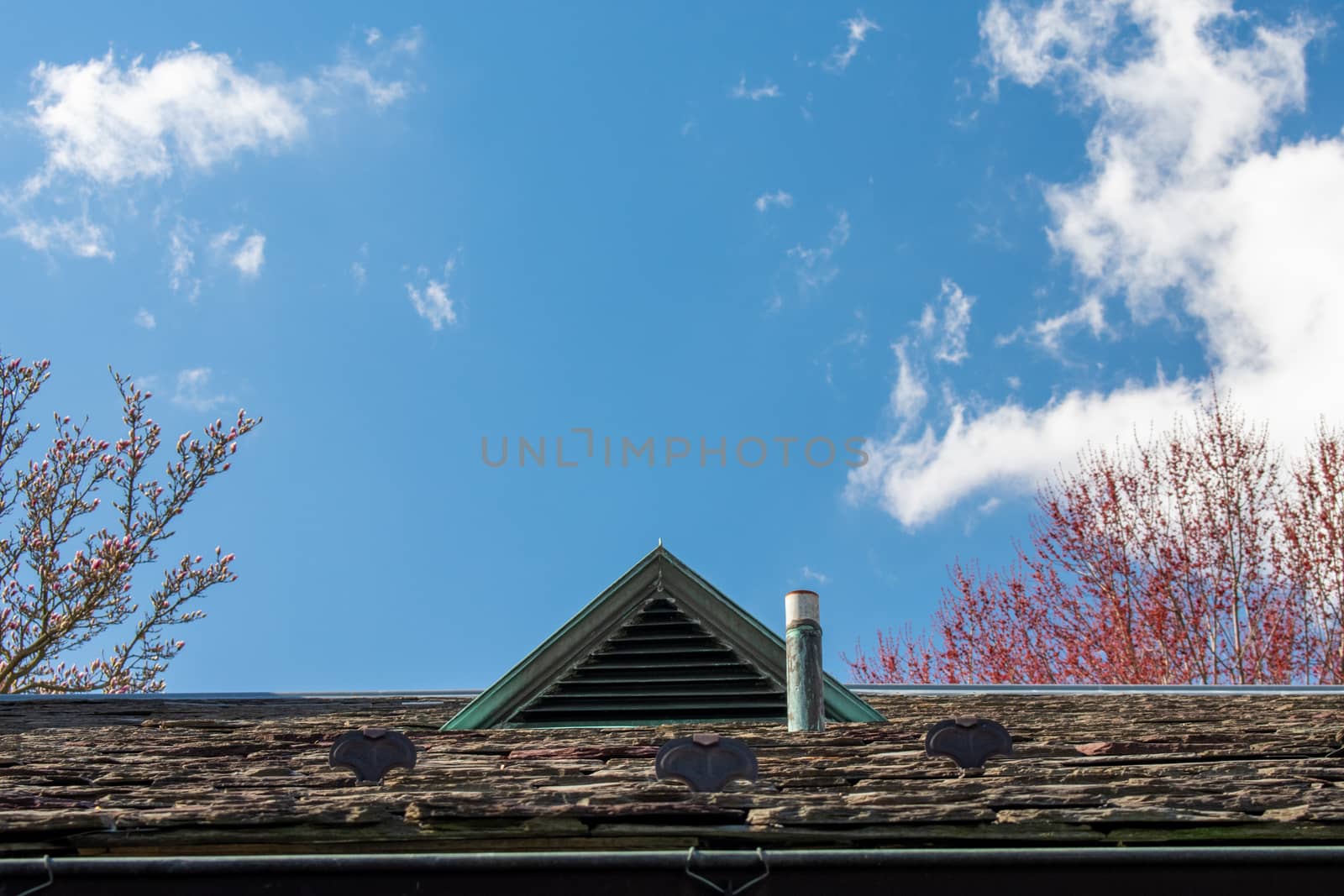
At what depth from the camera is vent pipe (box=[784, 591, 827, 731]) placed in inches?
253

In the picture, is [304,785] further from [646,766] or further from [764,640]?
→ [764,640]

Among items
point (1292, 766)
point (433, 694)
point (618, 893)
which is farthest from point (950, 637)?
point (618, 893)

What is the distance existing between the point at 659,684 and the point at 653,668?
0.11 metres

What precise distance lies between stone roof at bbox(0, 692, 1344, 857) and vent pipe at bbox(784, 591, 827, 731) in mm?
122

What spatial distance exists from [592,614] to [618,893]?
11.0ft

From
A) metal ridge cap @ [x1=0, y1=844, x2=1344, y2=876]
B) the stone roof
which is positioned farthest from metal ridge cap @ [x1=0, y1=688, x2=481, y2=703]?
metal ridge cap @ [x1=0, y1=844, x2=1344, y2=876]

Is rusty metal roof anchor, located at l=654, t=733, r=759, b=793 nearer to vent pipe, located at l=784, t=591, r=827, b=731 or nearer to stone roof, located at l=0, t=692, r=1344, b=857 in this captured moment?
stone roof, located at l=0, t=692, r=1344, b=857

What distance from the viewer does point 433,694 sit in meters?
8.98

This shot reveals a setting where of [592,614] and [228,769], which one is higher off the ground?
[592,614]

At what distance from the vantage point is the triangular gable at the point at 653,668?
7.03 meters

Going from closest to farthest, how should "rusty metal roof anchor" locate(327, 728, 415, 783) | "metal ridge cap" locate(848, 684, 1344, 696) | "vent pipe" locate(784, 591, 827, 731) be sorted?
"rusty metal roof anchor" locate(327, 728, 415, 783) < "vent pipe" locate(784, 591, 827, 731) < "metal ridge cap" locate(848, 684, 1344, 696)

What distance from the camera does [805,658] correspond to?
6441 mm

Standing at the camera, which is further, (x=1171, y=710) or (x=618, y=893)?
Result: (x=1171, y=710)

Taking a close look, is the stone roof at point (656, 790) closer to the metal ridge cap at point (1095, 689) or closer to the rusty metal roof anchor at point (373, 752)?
the rusty metal roof anchor at point (373, 752)
